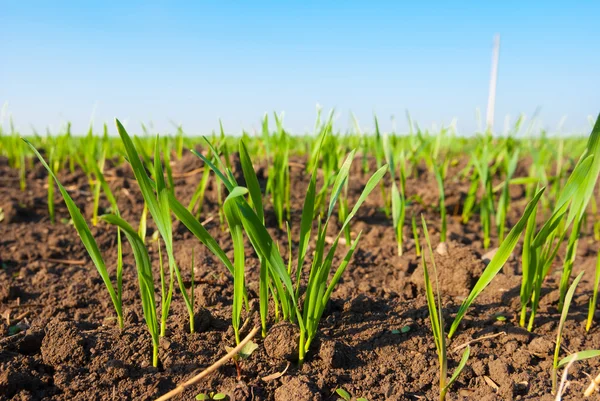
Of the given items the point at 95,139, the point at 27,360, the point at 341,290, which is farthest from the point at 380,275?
the point at 95,139

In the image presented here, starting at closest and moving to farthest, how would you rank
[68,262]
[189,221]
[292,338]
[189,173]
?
[189,221], [292,338], [68,262], [189,173]

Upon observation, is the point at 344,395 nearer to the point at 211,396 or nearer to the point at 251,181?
the point at 211,396

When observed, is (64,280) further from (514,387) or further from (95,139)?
(514,387)

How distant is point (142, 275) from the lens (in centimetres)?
104

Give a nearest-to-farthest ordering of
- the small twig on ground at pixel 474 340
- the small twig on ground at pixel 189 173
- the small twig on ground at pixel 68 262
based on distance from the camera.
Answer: the small twig on ground at pixel 474 340 < the small twig on ground at pixel 68 262 < the small twig on ground at pixel 189 173

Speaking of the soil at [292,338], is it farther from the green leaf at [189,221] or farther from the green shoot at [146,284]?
the green leaf at [189,221]

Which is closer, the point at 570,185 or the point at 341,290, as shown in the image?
the point at 570,185

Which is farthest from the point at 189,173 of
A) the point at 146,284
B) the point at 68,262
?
the point at 146,284

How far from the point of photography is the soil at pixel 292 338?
1.05 meters

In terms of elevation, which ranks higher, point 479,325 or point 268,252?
point 268,252

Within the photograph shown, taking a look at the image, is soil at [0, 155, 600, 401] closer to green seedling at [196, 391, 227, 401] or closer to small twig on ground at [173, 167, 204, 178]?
green seedling at [196, 391, 227, 401]

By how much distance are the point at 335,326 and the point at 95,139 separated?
6.70 ft

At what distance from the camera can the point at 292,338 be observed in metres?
1.12

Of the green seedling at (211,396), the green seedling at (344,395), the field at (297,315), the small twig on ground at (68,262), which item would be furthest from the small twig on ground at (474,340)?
the small twig on ground at (68,262)
